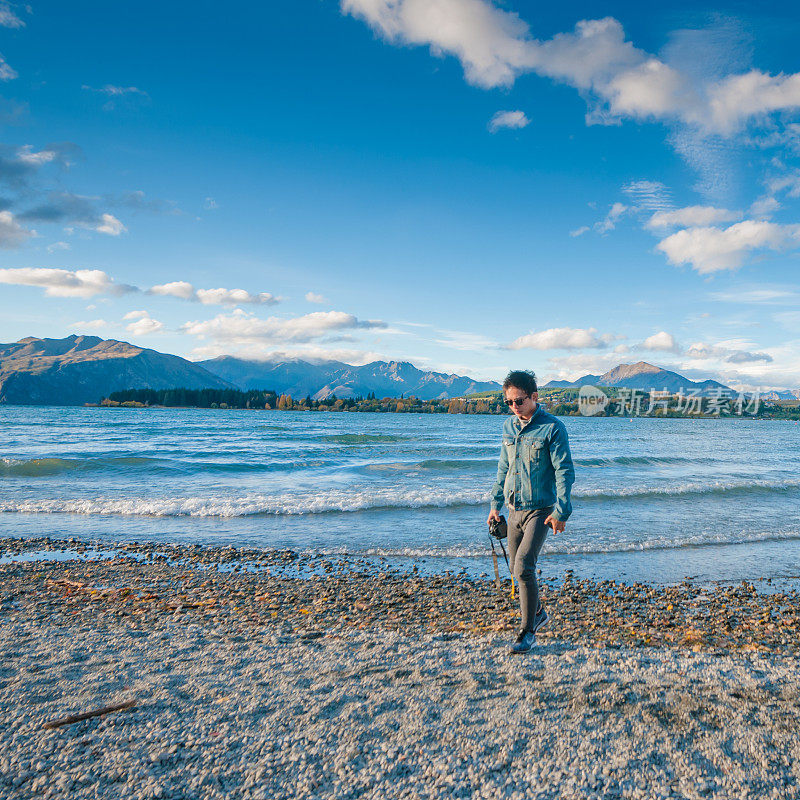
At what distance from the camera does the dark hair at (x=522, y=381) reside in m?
5.89

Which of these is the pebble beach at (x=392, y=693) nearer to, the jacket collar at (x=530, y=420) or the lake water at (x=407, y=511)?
the jacket collar at (x=530, y=420)

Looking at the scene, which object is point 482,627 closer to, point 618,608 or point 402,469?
point 618,608

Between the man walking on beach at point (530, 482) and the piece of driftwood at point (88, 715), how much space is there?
4124 mm

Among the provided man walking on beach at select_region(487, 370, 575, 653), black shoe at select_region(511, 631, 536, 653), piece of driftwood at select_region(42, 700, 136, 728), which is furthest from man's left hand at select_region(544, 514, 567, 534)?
piece of driftwood at select_region(42, 700, 136, 728)

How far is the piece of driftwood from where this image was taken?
429cm

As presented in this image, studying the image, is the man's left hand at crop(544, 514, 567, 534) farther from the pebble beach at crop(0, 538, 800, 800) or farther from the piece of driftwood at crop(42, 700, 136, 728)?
the piece of driftwood at crop(42, 700, 136, 728)

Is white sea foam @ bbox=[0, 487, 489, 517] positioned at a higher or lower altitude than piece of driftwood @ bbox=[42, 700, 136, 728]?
lower

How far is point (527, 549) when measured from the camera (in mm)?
5809

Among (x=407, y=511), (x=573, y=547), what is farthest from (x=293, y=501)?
(x=573, y=547)

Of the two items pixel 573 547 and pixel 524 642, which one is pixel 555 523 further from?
pixel 573 547

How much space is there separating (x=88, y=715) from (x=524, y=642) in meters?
4.58

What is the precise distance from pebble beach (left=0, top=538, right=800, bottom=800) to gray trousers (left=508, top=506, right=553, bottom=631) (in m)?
0.59

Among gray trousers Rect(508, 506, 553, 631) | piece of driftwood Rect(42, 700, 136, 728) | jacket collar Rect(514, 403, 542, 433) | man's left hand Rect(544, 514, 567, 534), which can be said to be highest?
jacket collar Rect(514, 403, 542, 433)

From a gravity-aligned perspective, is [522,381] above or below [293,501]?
above
